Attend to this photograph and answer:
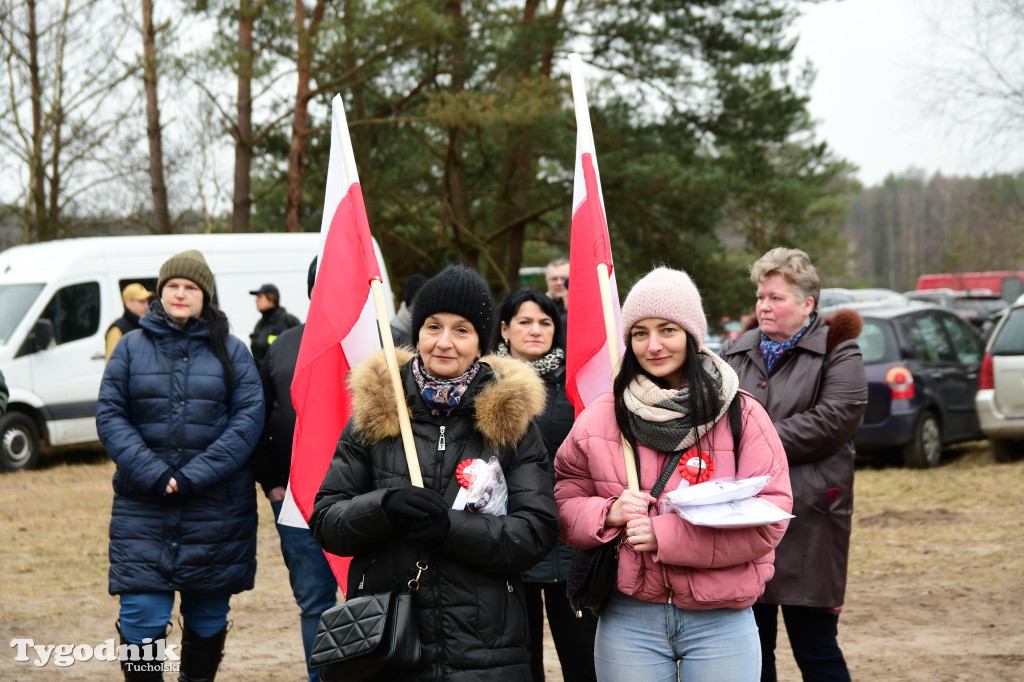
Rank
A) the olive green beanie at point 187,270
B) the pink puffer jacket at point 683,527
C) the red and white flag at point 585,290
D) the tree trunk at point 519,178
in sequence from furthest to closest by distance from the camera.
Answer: the tree trunk at point 519,178 → the olive green beanie at point 187,270 → the red and white flag at point 585,290 → the pink puffer jacket at point 683,527

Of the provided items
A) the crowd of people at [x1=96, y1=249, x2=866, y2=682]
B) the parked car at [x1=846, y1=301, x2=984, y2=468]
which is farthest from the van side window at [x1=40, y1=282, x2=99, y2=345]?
the crowd of people at [x1=96, y1=249, x2=866, y2=682]

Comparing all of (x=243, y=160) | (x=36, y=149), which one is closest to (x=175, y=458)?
(x=243, y=160)

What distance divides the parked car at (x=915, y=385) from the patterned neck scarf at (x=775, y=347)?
22.1 ft

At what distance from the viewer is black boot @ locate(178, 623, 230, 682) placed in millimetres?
4520

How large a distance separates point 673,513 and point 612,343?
64cm

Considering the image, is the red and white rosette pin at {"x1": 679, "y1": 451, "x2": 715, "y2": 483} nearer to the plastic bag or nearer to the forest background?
the plastic bag

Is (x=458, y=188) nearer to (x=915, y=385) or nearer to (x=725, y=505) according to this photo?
(x=915, y=385)

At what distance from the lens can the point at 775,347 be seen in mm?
4242

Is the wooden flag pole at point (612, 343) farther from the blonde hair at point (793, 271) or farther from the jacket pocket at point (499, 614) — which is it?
the blonde hair at point (793, 271)

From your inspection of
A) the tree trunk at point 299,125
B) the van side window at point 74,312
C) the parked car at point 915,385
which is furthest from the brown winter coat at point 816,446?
the tree trunk at point 299,125

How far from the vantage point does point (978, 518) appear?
29.2 ft

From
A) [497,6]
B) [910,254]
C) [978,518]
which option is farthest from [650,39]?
[910,254]

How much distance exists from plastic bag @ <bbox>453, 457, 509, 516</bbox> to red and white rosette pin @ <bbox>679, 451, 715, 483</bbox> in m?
0.52

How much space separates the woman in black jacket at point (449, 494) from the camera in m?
2.89
